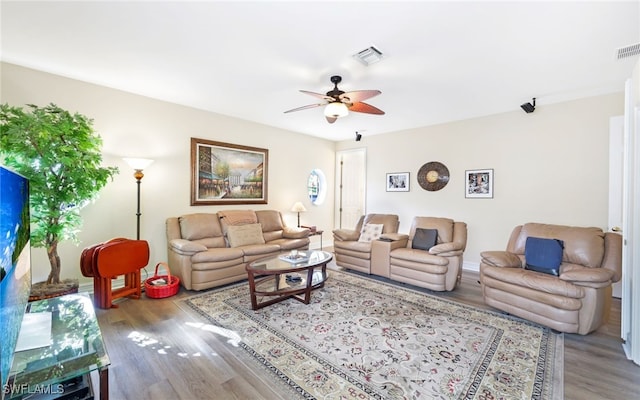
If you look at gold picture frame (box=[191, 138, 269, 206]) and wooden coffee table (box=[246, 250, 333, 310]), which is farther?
gold picture frame (box=[191, 138, 269, 206])

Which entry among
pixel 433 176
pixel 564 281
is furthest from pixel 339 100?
pixel 433 176

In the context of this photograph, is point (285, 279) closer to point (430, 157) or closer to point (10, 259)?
point (10, 259)

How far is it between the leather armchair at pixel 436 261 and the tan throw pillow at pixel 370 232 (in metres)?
0.52

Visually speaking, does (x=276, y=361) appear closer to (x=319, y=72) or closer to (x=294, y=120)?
(x=319, y=72)

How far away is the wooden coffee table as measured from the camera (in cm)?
303

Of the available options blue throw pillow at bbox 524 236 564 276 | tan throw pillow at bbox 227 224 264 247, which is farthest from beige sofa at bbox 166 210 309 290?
blue throw pillow at bbox 524 236 564 276

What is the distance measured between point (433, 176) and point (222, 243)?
13.0ft

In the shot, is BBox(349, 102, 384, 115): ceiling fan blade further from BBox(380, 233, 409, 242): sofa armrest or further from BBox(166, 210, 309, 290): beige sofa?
BBox(166, 210, 309, 290): beige sofa

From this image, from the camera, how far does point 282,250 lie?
4434 mm

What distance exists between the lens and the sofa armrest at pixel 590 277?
2.42 metres

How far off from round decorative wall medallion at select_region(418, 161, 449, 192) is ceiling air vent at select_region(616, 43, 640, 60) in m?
2.60

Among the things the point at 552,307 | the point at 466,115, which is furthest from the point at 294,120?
the point at 552,307

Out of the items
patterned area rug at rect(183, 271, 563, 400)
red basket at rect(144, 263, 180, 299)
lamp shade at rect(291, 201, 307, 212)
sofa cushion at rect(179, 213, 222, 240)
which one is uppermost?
lamp shade at rect(291, 201, 307, 212)

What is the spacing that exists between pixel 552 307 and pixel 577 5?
2533 mm
